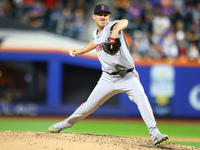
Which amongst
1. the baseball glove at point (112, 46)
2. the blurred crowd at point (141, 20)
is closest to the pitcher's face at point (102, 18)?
the baseball glove at point (112, 46)

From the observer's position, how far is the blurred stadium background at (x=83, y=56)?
10938 mm

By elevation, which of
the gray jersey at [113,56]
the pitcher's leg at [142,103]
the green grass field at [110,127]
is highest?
the gray jersey at [113,56]

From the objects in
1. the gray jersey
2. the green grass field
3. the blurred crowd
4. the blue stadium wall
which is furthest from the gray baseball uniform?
the blurred crowd

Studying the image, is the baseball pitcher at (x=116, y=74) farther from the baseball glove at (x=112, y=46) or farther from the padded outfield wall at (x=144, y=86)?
the padded outfield wall at (x=144, y=86)

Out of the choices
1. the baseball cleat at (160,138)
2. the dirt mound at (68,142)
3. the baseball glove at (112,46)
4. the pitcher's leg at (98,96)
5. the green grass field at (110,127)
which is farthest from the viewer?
the green grass field at (110,127)

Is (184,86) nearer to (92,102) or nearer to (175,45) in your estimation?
(175,45)

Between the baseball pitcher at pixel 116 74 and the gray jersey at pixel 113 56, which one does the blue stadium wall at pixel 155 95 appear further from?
the gray jersey at pixel 113 56

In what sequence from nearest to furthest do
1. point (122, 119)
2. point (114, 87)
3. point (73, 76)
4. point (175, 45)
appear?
point (114, 87) < point (122, 119) < point (175, 45) < point (73, 76)

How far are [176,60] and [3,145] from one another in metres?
7.49

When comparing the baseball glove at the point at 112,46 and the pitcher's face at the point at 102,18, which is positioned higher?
the pitcher's face at the point at 102,18

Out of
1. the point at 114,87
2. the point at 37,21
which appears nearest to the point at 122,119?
the point at 37,21

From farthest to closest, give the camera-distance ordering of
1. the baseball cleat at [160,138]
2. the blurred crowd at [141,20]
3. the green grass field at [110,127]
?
the blurred crowd at [141,20]
the green grass field at [110,127]
the baseball cleat at [160,138]

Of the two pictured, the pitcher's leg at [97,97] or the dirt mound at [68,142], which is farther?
the pitcher's leg at [97,97]

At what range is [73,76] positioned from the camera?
1254 cm
